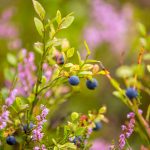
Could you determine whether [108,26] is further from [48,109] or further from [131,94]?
[48,109]

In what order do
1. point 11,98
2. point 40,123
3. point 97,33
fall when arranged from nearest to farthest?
1. point 40,123
2. point 11,98
3. point 97,33

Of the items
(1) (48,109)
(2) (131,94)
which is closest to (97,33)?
(2) (131,94)

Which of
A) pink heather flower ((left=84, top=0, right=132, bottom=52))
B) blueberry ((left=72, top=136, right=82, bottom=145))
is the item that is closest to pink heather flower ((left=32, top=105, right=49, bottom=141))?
blueberry ((left=72, top=136, right=82, bottom=145))

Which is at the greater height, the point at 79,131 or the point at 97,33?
the point at 97,33

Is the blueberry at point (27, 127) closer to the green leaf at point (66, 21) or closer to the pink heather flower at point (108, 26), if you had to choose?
the green leaf at point (66, 21)

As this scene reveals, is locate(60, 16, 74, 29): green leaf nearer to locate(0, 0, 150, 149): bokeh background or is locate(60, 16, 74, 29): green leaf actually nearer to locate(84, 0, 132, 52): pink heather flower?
locate(0, 0, 150, 149): bokeh background

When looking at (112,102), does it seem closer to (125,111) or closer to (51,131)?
(125,111)

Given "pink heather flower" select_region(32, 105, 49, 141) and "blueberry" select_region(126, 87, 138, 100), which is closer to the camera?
"pink heather flower" select_region(32, 105, 49, 141)
